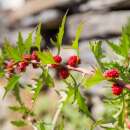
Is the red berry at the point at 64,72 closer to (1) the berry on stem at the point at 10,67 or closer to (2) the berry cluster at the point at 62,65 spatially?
(2) the berry cluster at the point at 62,65

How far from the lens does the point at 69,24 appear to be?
5.79m

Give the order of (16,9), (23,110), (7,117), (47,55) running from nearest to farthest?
(47,55) < (23,110) < (7,117) < (16,9)

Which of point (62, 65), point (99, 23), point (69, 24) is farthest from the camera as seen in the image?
point (69, 24)

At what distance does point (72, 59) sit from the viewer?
880mm

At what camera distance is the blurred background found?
518 cm

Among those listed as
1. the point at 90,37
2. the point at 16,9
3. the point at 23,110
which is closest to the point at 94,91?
the point at 90,37

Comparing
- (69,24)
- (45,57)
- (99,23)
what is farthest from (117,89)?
(69,24)

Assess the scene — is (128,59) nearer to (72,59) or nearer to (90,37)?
→ (72,59)

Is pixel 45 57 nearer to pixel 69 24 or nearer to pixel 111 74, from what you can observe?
pixel 111 74

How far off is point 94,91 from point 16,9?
82.2 inches

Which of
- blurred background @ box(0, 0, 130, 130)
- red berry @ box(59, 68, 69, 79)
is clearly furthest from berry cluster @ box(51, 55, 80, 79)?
blurred background @ box(0, 0, 130, 130)

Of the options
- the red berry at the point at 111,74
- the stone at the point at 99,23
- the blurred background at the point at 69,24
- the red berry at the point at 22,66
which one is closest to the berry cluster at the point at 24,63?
the red berry at the point at 22,66

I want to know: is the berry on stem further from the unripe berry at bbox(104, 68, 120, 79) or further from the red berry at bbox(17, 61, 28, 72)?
the unripe berry at bbox(104, 68, 120, 79)

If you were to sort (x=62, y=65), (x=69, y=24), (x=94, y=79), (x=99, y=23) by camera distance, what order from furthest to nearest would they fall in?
(x=69, y=24) < (x=99, y=23) < (x=62, y=65) < (x=94, y=79)
